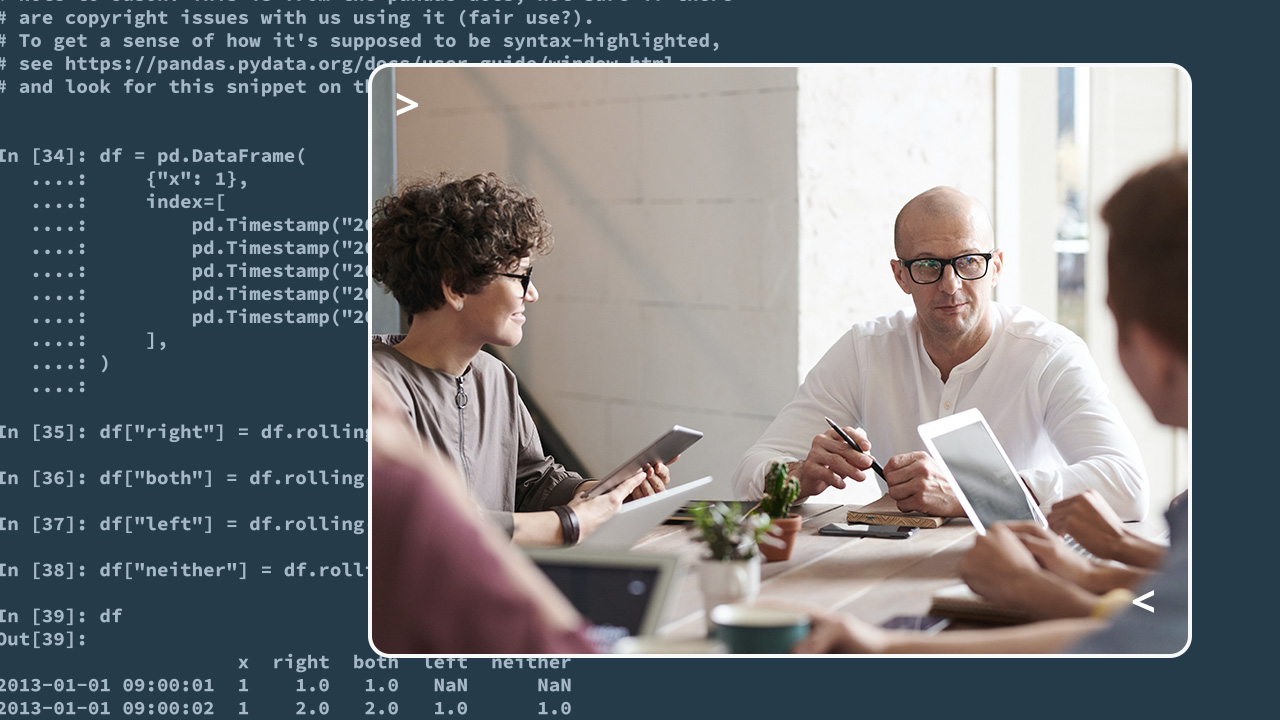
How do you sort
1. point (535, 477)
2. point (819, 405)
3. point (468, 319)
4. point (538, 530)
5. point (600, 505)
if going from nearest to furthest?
point (538, 530)
point (600, 505)
point (468, 319)
point (535, 477)
point (819, 405)

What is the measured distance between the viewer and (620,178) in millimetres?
2826

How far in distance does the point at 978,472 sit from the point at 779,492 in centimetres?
40

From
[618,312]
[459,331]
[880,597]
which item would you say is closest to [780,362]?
[618,312]

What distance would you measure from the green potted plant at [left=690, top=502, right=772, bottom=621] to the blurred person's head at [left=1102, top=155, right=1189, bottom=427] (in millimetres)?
653

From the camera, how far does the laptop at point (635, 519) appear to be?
2.04 meters

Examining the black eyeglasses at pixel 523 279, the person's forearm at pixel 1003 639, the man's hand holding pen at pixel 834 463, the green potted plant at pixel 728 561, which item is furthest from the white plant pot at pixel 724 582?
the black eyeglasses at pixel 523 279

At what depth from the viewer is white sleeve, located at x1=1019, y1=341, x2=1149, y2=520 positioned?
7.63ft

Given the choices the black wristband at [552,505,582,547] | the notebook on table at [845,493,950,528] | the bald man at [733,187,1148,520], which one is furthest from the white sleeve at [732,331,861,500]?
the black wristband at [552,505,582,547]

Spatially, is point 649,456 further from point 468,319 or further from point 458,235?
point 458,235

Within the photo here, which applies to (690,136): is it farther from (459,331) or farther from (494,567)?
(494,567)

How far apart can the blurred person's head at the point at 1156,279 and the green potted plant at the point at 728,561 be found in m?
0.65

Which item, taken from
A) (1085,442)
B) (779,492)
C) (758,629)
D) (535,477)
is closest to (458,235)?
(535,477)

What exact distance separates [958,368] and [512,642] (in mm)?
1610

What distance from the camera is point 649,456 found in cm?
217
